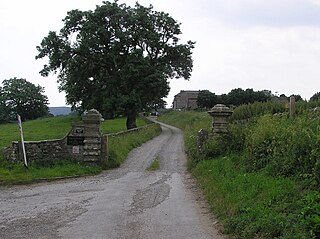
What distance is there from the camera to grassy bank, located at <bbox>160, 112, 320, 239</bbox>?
6.64 metres

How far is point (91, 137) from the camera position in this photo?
693 inches

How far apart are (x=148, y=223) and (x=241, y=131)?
25.5ft

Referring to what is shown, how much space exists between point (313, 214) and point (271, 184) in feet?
8.93

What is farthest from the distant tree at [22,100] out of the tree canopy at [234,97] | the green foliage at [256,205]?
the green foliage at [256,205]

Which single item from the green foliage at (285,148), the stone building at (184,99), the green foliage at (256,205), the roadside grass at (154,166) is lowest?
the roadside grass at (154,166)

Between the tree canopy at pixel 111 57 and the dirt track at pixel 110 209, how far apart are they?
23.0 meters

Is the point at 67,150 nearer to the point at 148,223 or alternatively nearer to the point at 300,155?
the point at 148,223

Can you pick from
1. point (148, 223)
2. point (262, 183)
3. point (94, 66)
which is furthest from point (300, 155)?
point (94, 66)

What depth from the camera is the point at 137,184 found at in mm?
13883

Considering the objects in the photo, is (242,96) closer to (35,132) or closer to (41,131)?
(41,131)

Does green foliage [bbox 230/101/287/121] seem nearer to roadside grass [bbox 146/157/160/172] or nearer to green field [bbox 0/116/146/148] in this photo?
roadside grass [bbox 146/157/160/172]

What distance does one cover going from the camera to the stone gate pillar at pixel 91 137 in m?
17.5

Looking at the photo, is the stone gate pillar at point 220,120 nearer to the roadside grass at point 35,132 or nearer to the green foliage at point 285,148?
the green foliage at point 285,148

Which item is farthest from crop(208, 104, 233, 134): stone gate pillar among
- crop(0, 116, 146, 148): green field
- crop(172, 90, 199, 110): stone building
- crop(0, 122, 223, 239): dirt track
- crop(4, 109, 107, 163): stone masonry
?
crop(172, 90, 199, 110): stone building
